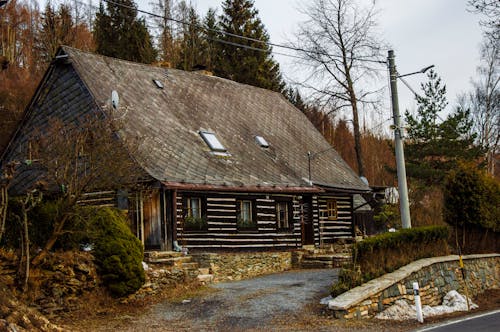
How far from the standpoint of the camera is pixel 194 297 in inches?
619

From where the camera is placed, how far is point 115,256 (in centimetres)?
1428

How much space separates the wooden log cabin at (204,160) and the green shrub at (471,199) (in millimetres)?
5800

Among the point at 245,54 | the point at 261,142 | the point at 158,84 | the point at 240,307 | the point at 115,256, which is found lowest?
the point at 240,307

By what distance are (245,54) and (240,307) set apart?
1321 inches

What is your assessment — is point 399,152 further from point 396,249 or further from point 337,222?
point 337,222

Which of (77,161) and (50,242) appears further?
(77,161)

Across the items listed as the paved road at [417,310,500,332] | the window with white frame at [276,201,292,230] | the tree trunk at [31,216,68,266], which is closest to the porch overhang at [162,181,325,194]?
the window with white frame at [276,201,292,230]

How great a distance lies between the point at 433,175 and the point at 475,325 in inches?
963

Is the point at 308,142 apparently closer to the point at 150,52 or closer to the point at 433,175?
the point at 433,175

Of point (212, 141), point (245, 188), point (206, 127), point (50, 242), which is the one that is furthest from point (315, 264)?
point (50, 242)

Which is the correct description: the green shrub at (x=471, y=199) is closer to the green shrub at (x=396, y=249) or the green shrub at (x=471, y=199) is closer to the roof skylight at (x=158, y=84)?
the green shrub at (x=396, y=249)

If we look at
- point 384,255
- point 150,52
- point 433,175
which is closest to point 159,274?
point 384,255

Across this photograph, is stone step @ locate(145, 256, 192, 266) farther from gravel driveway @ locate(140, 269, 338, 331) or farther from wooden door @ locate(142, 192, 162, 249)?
wooden door @ locate(142, 192, 162, 249)

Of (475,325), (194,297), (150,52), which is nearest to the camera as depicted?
(475,325)
